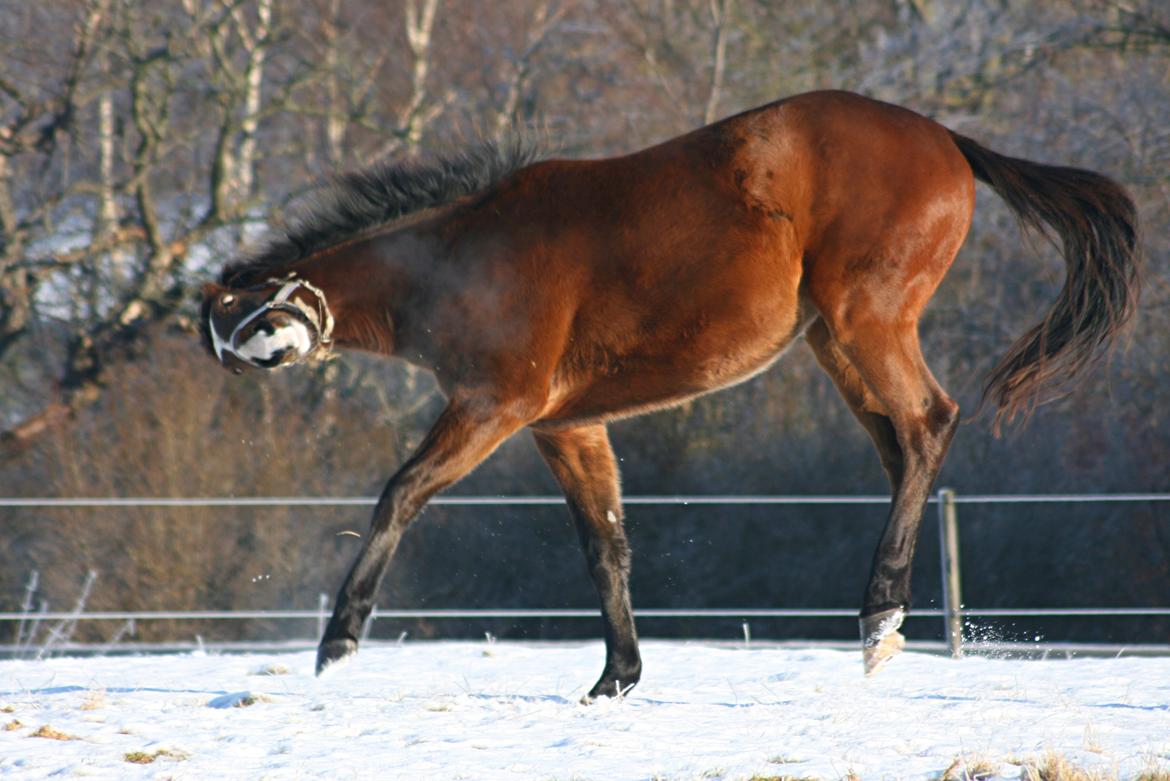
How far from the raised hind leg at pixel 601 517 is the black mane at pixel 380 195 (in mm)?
986

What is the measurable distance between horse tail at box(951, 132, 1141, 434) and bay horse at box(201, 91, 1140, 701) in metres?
0.01

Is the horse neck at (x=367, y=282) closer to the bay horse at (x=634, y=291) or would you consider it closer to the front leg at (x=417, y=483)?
the bay horse at (x=634, y=291)

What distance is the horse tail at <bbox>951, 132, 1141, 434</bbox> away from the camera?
527 cm

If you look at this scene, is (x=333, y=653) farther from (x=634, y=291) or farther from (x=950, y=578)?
(x=950, y=578)

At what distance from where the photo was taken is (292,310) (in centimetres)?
504

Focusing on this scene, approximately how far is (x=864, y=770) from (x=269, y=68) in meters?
17.9

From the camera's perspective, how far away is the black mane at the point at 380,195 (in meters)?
5.23

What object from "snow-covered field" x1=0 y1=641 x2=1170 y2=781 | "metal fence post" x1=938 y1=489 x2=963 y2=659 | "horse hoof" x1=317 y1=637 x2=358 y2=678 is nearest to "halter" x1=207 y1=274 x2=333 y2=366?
"horse hoof" x1=317 y1=637 x2=358 y2=678

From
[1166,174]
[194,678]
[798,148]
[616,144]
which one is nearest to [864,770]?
[798,148]

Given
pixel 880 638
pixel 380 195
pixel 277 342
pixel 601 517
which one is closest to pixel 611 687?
pixel 601 517

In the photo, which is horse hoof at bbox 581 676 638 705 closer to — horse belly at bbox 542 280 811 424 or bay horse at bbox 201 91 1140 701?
bay horse at bbox 201 91 1140 701

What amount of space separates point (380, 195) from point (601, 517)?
148 centimetres

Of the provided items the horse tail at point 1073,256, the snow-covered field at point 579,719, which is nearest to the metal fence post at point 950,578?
the snow-covered field at point 579,719

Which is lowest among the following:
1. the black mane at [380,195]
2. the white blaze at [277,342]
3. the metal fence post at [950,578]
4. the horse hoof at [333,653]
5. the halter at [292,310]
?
the metal fence post at [950,578]
